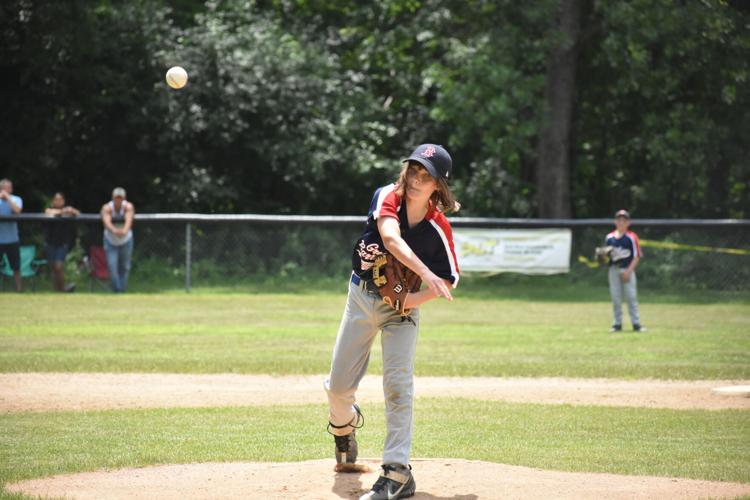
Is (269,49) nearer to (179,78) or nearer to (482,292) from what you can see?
(482,292)

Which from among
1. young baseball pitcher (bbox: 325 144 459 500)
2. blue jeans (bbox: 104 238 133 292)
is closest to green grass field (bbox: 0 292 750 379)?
blue jeans (bbox: 104 238 133 292)

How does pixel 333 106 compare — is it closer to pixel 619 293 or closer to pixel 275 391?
pixel 619 293

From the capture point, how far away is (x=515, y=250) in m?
23.0

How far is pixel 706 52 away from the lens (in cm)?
2514

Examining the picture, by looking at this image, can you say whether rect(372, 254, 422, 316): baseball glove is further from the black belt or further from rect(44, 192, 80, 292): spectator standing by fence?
rect(44, 192, 80, 292): spectator standing by fence

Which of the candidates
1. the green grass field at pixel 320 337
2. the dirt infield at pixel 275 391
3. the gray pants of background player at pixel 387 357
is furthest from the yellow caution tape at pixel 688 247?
the gray pants of background player at pixel 387 357

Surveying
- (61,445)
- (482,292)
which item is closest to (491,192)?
(482,292)

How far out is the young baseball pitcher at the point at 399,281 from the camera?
5734mm

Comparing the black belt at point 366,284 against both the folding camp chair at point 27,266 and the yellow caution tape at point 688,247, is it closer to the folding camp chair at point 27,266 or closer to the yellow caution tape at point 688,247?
the folding camp chair at point 27,266

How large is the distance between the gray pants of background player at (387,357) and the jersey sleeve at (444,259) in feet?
1.13

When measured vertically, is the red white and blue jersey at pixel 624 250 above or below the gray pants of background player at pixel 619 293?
above

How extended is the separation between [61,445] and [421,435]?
9.31 ft

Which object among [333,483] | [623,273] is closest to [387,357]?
[333,483]

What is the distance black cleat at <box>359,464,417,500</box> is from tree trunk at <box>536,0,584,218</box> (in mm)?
20802
